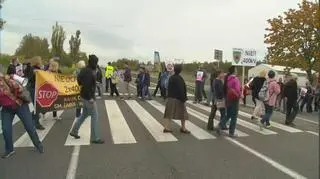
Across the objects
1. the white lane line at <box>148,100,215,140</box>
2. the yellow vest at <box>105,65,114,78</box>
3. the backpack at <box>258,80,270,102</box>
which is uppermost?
the yellow vest at <box>105,65,114,78</box>

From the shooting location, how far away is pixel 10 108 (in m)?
9.19

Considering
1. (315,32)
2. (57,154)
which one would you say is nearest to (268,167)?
(57,154)

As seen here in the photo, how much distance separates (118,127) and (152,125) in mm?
1068

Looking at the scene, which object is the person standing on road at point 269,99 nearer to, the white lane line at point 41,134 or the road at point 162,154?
the road at point 162,154

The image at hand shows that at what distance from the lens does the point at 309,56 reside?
132ft

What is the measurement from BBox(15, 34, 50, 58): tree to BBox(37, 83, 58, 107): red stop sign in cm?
6789

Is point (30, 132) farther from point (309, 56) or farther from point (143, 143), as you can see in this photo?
point (309, 56)

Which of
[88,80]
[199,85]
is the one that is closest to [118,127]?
[88,80]

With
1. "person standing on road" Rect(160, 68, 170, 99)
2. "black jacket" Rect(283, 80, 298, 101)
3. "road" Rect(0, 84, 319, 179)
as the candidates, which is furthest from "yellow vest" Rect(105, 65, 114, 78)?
"black jacket" Rect(283, 80, 298, 101)

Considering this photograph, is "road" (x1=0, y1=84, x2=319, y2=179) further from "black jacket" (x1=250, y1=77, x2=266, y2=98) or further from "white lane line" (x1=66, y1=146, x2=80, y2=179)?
"black jacket" (x1=250, y1=77, x2=266, y2=98)

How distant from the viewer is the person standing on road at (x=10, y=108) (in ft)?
29.8

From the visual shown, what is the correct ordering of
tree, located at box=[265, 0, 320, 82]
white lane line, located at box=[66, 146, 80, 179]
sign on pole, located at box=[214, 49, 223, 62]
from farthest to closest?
1. tree, located at box=[265, 0, 320, 82]
2. sign on pole, located at box=[214, 49, 223, 62]
3. white lane line, located at box=[66, 146, 80, 179]

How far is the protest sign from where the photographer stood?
1296cm

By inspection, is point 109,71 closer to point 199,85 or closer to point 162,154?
point 199,85
